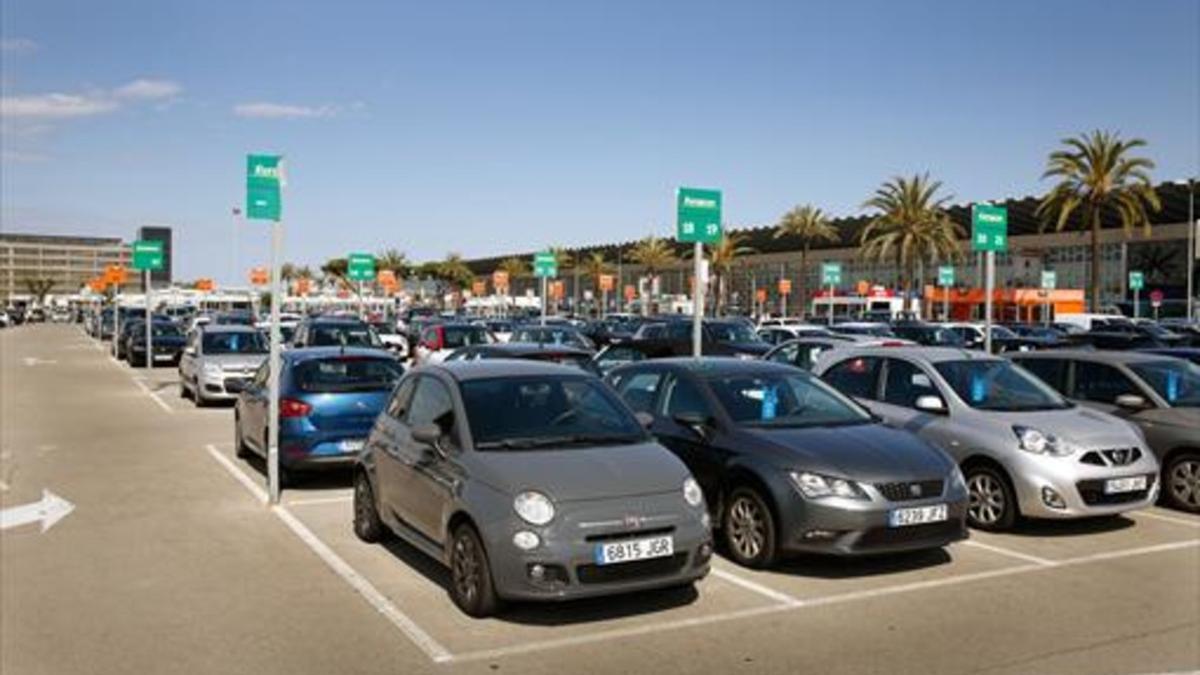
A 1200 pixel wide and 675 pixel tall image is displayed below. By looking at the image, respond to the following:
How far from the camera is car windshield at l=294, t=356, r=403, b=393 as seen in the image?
11062mm

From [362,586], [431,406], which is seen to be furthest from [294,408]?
[362,586]

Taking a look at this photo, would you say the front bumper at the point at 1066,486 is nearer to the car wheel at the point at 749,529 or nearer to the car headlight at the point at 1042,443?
the car headlight at the point at 1042,443

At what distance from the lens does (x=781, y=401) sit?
28.1ft

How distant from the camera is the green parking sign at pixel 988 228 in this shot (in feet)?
53.9

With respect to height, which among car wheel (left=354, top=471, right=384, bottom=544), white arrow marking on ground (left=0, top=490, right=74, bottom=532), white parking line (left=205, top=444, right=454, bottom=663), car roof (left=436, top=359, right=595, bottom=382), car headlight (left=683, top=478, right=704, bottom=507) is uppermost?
car roof (left=436, top=359, right=595, bottom=382)

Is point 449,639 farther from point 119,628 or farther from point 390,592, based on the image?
point 119,628

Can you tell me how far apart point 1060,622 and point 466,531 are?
3.64 m

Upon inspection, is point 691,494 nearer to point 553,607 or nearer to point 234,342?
point 553,607

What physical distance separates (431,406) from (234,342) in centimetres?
1556

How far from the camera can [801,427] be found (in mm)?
8188

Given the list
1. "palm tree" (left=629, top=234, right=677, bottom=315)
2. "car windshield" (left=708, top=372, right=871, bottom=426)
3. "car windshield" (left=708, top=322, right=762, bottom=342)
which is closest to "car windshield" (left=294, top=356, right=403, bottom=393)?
"car windshield" (left=708, top=372, right=871, bottom=426)

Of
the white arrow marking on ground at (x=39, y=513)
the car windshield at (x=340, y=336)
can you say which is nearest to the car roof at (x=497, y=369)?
the white arrow marking on ground at (x=39, y=513)

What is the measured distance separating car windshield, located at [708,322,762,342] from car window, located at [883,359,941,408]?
12857 millimetres

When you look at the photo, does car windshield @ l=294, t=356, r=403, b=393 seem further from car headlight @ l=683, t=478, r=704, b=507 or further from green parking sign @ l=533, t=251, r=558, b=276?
green parking sign @ l=533, t=251, r=558, b=276
